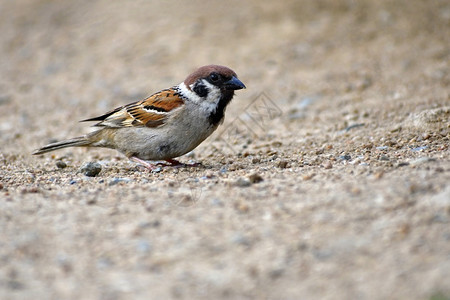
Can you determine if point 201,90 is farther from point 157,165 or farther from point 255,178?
point 255,178

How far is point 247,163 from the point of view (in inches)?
255

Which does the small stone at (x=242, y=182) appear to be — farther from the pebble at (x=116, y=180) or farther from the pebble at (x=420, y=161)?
the pebble at (x=420, y=161)

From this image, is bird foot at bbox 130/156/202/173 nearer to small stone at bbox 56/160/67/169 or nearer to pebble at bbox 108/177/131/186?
pebble at bbox 108/177/131/186

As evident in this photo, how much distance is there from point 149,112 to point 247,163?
1166 mm

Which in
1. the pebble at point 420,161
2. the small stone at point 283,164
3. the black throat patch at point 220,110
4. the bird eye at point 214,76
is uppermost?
the bird eye at point 214,76

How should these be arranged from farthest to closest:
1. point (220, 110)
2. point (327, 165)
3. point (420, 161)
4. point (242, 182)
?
point (220, 110)
point (327, 165)
point (420, 161)
point (242, 182)

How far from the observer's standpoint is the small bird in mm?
6203

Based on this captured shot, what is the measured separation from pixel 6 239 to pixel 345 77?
696 cm

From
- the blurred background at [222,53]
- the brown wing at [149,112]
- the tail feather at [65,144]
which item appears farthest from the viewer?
the blurred background at [222,53]

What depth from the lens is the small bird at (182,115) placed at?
6.20 metres

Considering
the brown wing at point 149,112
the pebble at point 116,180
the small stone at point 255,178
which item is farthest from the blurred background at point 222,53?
the small stone at point 255,178

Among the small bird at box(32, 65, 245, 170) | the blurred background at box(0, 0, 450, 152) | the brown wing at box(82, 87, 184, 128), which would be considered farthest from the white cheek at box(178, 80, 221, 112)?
the blurred background at box(0, 0, 450, 152)

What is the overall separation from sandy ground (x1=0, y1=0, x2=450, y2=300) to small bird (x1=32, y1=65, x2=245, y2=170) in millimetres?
279

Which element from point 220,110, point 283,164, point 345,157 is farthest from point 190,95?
point 345,157
